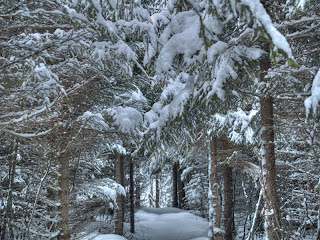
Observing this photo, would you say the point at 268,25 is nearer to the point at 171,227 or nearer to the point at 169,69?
the point at 169,69

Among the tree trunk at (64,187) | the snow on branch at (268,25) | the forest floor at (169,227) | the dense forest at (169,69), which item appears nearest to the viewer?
the snow on branch at (268,25)

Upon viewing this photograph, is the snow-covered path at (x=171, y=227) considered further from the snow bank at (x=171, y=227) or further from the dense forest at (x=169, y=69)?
the dense forest at (x=169, y=69)

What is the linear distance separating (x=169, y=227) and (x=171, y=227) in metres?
0.11

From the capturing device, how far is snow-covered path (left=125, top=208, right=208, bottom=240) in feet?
45.3

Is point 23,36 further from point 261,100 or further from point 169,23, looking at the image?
point 261,100

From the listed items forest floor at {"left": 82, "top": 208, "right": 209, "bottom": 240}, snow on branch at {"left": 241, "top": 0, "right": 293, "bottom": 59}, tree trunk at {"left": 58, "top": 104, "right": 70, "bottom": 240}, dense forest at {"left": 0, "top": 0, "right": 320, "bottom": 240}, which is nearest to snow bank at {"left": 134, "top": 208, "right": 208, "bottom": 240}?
forest floor at {"left": 82, "top": 208, "right": 209, "bottom": 240}

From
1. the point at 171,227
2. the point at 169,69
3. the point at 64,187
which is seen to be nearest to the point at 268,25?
the point at 169,69

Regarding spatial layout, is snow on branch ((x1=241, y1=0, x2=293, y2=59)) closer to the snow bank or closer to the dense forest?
the dense forest

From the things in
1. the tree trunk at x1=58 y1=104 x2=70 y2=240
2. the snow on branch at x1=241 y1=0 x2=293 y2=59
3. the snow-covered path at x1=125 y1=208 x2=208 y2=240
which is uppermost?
the snow on branch at x1=241 y1=0 x2=293 y2=59

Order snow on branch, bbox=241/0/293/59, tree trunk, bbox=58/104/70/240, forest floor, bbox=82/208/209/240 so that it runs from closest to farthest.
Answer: snow on branch, bbox=241/0/293/59, tree trunk, bbox=58/104/70/240, forest floor, bbox=82/208/209/240

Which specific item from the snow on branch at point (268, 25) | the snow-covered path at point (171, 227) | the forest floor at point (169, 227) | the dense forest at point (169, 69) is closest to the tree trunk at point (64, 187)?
the dense forest at point (169, 69)

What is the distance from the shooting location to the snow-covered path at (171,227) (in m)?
13.8

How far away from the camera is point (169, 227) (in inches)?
588

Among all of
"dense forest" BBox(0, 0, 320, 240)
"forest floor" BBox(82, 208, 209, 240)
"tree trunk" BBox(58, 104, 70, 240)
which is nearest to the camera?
"dense forest" BBox(0, 0, 320, 240)
